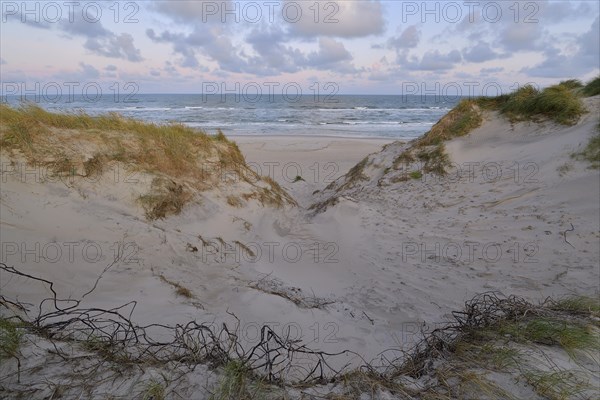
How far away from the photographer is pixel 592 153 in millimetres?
5910

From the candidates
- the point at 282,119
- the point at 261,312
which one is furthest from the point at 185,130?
the point at 282,119

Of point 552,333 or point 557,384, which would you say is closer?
point 557,384

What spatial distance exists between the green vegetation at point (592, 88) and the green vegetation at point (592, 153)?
9.60 ft

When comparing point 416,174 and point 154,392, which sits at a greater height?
point 416,174

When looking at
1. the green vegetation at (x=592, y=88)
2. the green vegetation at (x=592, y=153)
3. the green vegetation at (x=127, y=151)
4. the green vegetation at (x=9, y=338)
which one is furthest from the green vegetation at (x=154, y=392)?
the green vegetation at (x=592, y=88)

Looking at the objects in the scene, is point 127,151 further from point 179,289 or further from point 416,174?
point 416,174

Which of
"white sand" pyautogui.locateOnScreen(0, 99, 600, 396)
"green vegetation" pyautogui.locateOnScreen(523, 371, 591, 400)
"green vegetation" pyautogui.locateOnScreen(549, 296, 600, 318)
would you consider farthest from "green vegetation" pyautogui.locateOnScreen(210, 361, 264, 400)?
"green vegetation" pyautogui.locateOnScreen(549, 296, 600, 318)

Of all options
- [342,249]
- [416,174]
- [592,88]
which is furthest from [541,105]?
[342,249]

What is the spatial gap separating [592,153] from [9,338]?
782 cm

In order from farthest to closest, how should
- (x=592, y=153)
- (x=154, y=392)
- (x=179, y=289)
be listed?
(x=592, y=153)
(x=179, y=289)
(x=154, y=392)

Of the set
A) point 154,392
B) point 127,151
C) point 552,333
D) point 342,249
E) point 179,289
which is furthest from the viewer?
point 342,249

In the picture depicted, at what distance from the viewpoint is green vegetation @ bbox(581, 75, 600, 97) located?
8162 mm

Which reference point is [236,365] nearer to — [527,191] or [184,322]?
[184,322]

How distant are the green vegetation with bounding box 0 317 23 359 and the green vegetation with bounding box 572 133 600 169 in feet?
24.6
